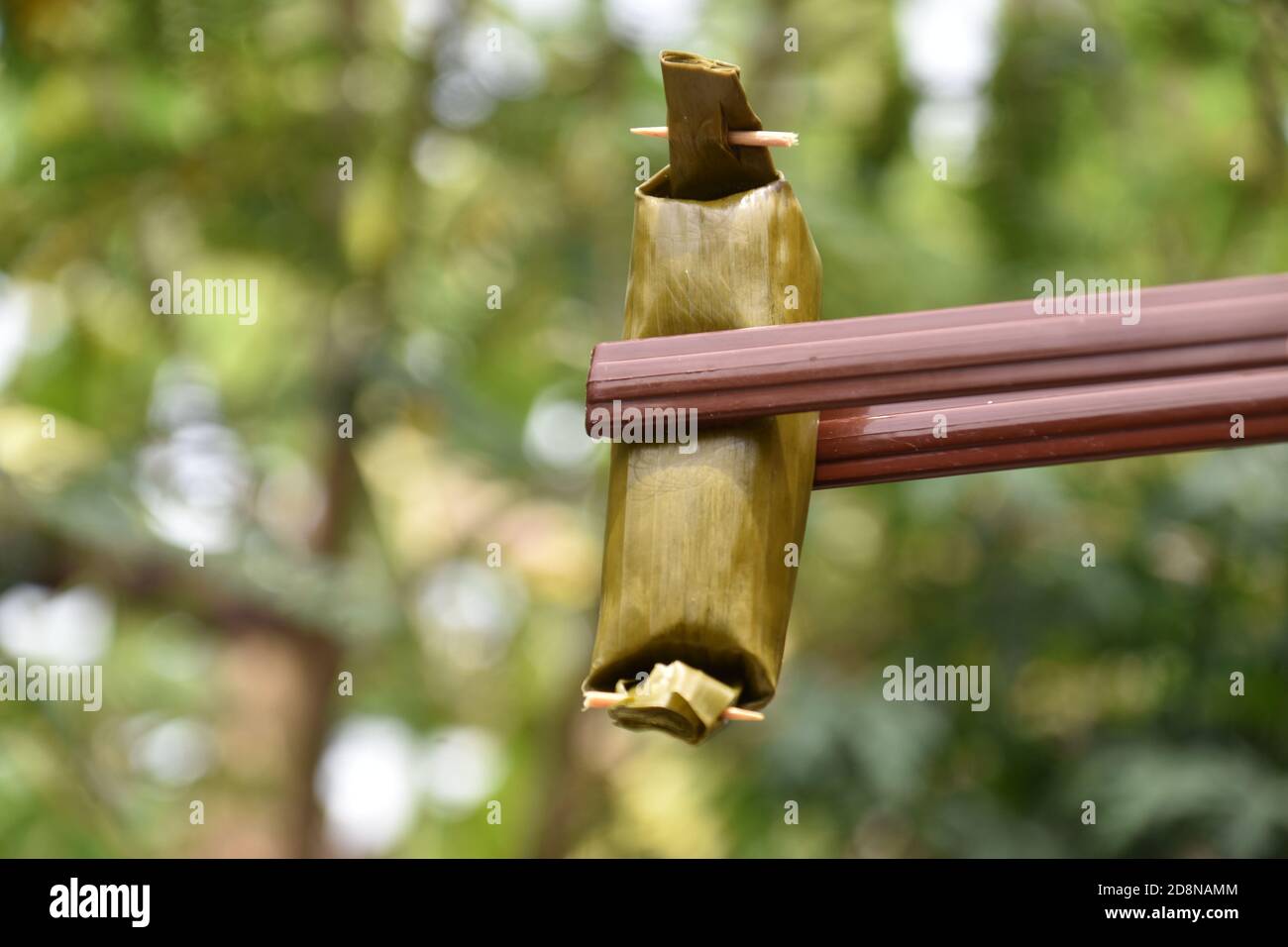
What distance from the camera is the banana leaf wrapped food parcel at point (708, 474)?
634mm

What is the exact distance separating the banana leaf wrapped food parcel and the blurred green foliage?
172 centimetres

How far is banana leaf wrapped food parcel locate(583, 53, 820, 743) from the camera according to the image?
0.63 meters

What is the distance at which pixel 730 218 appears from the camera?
674 mm

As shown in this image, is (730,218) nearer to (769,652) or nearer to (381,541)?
(769,652)

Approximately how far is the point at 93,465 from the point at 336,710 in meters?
0.88

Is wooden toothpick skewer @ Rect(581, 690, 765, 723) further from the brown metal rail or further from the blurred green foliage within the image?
the blurred green foliage

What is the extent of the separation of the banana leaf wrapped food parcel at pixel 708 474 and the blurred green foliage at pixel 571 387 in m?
1.72

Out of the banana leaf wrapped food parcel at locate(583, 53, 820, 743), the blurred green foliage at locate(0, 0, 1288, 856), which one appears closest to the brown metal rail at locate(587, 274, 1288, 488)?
the banana leaf wrapped food parcel at locate(583, 53, 820, 743)

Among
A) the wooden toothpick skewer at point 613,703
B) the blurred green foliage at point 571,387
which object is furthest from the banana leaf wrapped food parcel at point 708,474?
the blurred green foliage at point 571,387

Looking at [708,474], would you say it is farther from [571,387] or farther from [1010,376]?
[571,387]

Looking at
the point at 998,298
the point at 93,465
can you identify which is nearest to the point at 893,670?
Result: the point at 998,298

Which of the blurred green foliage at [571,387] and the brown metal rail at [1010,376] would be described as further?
the blurred green foliage at [571,387]

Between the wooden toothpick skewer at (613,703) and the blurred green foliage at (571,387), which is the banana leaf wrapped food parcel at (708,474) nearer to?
the wooden toothpick skewer at (613,703)

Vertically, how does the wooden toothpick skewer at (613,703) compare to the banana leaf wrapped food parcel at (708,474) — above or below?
below
